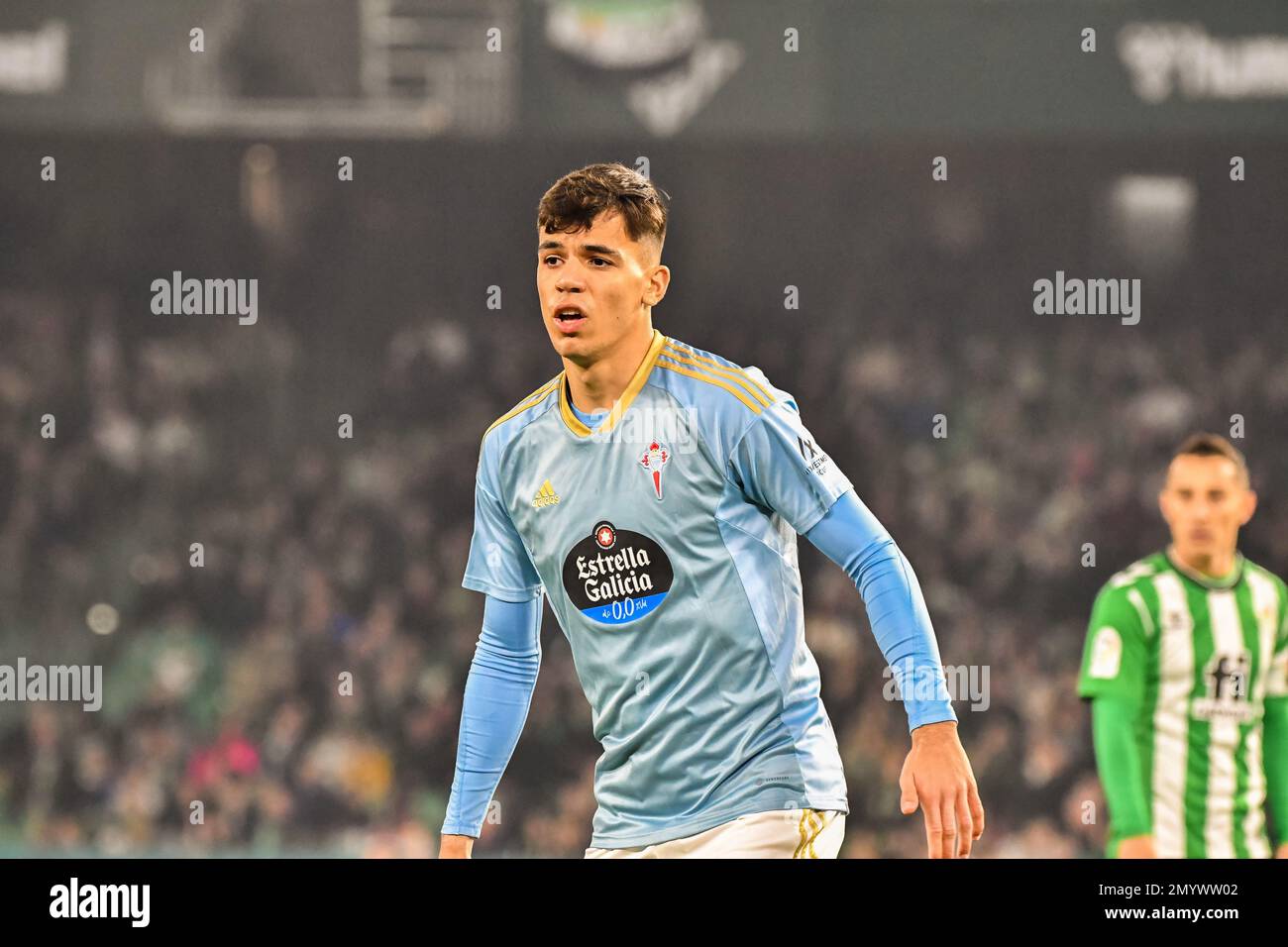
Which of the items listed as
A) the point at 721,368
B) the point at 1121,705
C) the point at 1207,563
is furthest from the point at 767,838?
the point at 1207,563

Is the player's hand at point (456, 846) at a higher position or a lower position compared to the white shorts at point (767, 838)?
lower

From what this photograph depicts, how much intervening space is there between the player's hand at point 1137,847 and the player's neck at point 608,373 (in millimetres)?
2123

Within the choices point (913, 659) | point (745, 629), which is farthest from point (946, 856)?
point (745, 629)

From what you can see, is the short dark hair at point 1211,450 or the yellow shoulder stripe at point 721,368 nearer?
the yellow shoulder stripe at point 721,368

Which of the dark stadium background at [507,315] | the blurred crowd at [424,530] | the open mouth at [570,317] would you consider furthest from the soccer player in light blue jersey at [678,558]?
the dark stadium background at [507,315]

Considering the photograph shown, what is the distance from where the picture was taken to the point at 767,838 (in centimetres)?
343

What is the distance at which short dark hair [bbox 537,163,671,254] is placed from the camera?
3.71 m

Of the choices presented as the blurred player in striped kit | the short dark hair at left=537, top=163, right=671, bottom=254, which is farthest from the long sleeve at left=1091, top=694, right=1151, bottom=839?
the short dark hair at left=537, top=163, right=671, bottom=254

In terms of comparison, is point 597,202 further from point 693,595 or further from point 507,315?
point 507,315

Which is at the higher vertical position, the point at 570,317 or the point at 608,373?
the point at 570,317

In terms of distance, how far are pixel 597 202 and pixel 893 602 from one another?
1146 millimetres

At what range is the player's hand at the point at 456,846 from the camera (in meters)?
3.81

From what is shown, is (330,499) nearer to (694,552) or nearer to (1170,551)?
(1170,551)

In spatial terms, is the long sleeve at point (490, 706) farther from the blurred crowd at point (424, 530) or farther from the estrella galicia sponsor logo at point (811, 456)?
the blurred crowd at point (424, 530)
